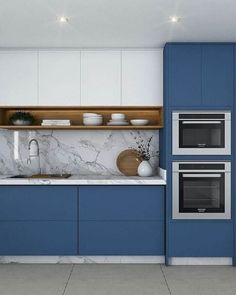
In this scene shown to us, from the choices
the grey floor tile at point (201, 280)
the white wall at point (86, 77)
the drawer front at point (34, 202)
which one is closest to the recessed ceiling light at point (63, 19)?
the white wall at point (86, 77)

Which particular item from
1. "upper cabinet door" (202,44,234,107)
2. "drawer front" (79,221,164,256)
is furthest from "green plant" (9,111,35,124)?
"upper cabinet door" (202,44,234,107)

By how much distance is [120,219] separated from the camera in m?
3.97

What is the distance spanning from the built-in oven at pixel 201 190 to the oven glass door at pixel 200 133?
0.20m

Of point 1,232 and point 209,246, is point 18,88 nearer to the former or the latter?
point 1,232

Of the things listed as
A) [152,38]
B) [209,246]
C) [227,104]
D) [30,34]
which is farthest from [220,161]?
[30,34]

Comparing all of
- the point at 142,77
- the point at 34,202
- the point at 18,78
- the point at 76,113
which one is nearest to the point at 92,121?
the point at 76,113

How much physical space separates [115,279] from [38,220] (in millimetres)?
1045

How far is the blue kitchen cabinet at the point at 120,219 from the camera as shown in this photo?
13.0ft

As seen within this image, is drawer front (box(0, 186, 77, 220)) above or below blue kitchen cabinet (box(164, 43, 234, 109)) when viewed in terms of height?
below

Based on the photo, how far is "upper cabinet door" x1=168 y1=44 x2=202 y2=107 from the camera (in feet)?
13.0

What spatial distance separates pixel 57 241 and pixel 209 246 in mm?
1598

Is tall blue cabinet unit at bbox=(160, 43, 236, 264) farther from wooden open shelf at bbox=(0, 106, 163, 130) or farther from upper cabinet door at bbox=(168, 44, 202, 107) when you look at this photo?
wooden open shelf at bbox=(0, 106, 163, 130)

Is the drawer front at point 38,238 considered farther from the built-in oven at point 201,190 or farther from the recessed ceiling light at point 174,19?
the recessed ceiling light at point 174,19

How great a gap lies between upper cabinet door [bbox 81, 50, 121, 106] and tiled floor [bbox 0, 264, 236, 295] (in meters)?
1.80
